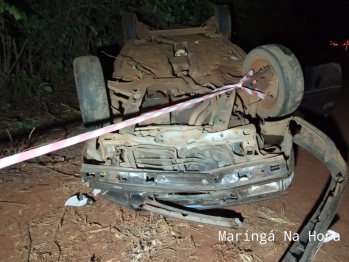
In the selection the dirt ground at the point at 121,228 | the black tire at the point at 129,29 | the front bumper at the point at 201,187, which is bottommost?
the dirt ground at the point at 121,228

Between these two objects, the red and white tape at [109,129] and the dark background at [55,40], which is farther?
the dark background at [55,40]

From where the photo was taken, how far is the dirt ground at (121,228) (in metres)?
2.82

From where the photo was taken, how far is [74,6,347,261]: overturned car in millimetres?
2641

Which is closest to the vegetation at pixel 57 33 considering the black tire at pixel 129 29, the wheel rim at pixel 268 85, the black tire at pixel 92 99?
the black tire at pixel 129 29

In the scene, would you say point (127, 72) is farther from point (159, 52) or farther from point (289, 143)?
point (289, 143)

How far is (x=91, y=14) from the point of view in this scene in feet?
22.6

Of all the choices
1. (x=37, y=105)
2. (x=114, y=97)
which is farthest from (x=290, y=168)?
(x=37, y=105)

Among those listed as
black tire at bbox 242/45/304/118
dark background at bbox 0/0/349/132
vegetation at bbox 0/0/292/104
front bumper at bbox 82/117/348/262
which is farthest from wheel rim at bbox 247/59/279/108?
vegetation at bbox 0/0/292/104

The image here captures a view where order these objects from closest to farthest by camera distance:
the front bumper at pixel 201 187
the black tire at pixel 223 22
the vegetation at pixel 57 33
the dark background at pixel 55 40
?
the front bumper at pixel 201 187 < the black tire at pixel 223 22 < the dark background at pixel 55 40 < the vegetation at pixel 57 33

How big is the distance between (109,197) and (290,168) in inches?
65.9

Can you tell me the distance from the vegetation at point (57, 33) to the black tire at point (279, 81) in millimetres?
4412

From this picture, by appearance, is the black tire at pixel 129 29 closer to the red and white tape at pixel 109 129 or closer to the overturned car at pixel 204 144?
the overturned car at pixel 204 144

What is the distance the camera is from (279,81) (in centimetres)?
312

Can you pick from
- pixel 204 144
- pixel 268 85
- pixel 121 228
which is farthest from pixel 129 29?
pixel 121 228
